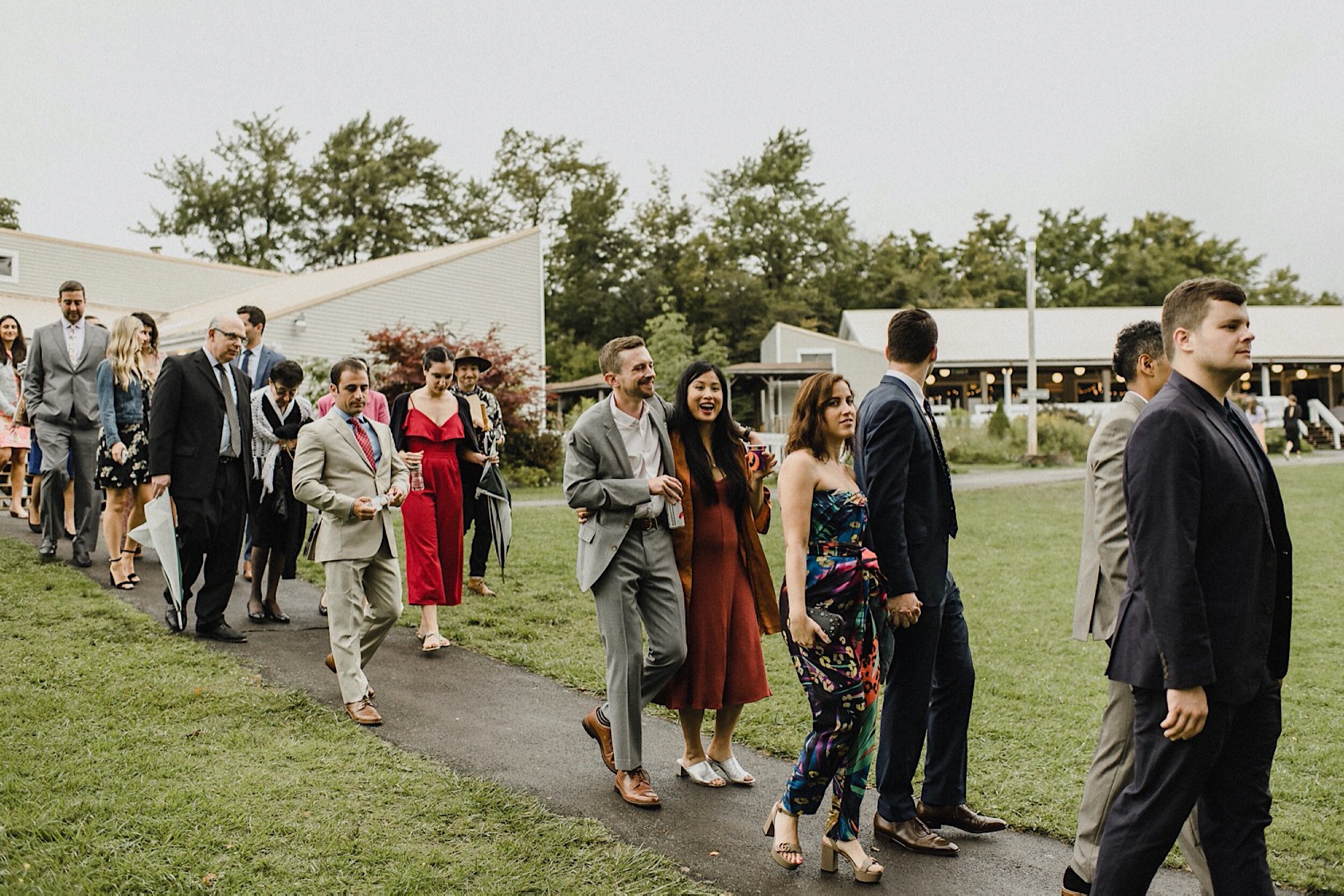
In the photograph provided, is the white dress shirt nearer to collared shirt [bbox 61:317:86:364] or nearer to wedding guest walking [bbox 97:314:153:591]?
collared shirt [bbox 61:317:86:364]

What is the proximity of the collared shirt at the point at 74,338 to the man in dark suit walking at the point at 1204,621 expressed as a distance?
9.03 m

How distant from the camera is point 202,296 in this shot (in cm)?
3700

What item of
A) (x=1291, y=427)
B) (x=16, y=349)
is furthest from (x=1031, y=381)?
(x=16, y=349)

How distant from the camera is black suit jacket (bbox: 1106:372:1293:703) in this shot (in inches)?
120

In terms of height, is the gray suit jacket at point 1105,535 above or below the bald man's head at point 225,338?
below

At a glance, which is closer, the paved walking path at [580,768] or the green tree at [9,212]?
the paved walking path at [580,768]

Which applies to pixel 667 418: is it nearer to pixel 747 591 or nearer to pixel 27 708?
pixel 747 591

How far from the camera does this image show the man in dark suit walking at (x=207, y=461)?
7301mm

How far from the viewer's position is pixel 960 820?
4.71m

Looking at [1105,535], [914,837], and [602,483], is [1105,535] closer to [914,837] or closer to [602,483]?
[914,837]

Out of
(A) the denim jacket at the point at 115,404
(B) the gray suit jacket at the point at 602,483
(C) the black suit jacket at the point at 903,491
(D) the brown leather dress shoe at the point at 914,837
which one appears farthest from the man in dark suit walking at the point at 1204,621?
(A) the denim jacket at the point at 115,404

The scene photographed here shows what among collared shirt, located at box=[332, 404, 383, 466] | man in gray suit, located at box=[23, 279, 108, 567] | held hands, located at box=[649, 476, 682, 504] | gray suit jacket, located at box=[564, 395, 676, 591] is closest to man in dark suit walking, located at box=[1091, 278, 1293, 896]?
held hands, located at box=[649, 476, 682, 504]

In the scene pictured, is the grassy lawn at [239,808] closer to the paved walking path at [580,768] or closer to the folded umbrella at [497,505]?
the paved walking path at [580,768]

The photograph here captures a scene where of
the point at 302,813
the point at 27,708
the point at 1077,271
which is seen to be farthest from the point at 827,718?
the point at 1077,271
